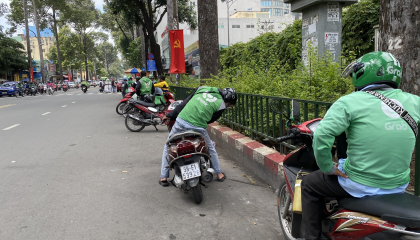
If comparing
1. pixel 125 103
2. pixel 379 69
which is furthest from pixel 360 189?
pixel 125 103

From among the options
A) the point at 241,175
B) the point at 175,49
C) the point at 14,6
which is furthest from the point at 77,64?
the point at 241,175

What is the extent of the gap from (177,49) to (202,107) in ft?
29.1

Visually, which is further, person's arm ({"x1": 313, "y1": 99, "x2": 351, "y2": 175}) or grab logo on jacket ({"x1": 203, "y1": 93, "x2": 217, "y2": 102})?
grab logo on jacket ({"x1": 203, "y1": 93, "x2": 217, "y2": 102})

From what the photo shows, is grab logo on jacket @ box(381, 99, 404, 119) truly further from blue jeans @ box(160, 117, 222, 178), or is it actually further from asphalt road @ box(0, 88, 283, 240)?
blue jeans @ box(160, 117, 222, 178)

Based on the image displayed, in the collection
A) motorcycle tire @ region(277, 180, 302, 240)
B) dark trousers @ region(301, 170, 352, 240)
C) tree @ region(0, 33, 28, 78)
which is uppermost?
tree @ region(0, 33, 28, 78)

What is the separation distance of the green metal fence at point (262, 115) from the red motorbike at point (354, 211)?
0.95m

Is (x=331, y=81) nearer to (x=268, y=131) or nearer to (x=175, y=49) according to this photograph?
(x=268, y=131)

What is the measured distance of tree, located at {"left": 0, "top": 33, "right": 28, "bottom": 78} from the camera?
4009 cm

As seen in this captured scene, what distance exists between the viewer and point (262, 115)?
5016 mm

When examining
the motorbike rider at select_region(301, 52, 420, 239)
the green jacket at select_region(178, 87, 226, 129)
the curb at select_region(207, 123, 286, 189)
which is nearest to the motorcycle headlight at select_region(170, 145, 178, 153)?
the green jacket at select_region(178, 87, 226, 129)

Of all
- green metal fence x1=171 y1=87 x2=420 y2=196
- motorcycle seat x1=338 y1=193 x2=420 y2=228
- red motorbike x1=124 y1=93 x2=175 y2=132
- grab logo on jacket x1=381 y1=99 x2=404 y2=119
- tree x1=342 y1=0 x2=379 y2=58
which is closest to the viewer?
motorcycle seat x1=338 y1=193 x2=420 y2=228

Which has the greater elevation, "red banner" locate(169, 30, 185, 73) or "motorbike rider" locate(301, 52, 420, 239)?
"red banner" locate(169, 30, 185, 73)

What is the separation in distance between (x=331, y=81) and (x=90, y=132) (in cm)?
681

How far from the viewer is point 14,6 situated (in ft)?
148
